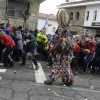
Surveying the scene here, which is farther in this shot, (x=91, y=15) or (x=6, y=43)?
(x=91, y=15)

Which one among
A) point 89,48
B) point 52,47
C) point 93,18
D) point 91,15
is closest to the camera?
point 52,47

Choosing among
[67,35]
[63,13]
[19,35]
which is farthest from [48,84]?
[19,35]

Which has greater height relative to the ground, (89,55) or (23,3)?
(23,3)

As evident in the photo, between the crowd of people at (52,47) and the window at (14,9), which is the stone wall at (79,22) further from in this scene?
the crowd of people at (52,47)

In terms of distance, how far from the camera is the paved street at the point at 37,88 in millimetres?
5090

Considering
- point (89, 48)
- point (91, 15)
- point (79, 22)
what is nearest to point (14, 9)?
point (89, 48)

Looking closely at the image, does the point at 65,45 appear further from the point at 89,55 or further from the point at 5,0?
the point at 5,0

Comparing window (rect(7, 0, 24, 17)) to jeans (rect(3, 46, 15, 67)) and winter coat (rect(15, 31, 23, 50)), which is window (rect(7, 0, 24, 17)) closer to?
winter coat (rect(15, 31, 23, 50))

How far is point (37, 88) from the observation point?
18.7 feet

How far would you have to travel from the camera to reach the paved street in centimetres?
509

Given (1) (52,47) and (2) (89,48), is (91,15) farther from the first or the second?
(1) (52,47)

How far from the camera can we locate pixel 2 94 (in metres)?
4.94

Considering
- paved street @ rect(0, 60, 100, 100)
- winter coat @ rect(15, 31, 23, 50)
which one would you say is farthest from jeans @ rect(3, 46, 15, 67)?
winter coat @ rect(15, 31, 23, 50)

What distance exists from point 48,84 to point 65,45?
129cm
